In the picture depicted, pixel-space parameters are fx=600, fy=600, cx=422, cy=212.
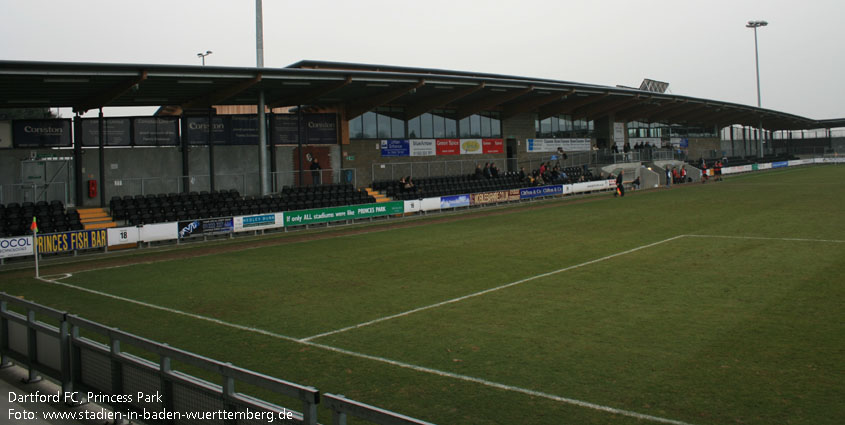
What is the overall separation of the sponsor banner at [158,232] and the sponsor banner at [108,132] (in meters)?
7.12

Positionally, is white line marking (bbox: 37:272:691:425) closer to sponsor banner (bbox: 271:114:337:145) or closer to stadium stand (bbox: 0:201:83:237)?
stadium stand (bbox: 0:201:83:237)

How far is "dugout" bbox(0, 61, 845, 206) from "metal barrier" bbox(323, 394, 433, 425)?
2162 centimetres

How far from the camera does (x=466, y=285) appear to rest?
14.1 m

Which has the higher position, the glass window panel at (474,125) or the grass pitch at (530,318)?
the glass window panel at (474,125)

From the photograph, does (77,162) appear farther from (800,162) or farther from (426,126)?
(800,162)

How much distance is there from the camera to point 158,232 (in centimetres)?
2320

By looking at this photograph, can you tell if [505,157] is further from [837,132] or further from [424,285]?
[837,132]

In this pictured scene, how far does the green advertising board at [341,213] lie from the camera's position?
27.7m

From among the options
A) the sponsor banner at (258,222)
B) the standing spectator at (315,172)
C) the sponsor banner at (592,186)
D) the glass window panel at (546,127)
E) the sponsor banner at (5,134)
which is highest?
the glass window panel at (546,127)

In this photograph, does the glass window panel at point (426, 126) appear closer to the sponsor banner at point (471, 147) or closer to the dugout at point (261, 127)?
the dugout at point (261, 127)

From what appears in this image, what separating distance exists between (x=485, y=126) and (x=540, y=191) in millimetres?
6896

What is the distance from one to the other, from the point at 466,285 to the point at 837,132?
115675 mm

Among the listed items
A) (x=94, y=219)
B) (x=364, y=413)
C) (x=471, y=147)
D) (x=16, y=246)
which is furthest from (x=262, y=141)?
(x=364, y=413)

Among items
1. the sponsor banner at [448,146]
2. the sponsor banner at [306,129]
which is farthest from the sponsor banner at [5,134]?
the sponsor banner at [448,146]
